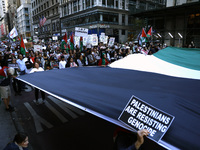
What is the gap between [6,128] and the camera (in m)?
5.27

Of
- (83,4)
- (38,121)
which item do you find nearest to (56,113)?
(38,121)

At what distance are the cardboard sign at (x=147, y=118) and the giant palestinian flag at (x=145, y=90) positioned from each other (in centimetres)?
2

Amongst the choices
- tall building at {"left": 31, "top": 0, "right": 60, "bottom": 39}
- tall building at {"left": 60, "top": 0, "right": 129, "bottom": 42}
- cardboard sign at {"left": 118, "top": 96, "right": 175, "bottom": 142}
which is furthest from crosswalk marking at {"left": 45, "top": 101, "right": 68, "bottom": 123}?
tall building at {"left": 31, "top": 0, "right": 60, "bottom": 39}

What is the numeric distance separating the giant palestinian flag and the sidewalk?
1.86m

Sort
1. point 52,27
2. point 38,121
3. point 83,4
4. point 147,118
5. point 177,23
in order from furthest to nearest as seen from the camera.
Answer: point 52,27 → point 83,4 → point 177,23 → point 38,121 → point 147,118

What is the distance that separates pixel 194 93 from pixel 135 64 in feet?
7.86

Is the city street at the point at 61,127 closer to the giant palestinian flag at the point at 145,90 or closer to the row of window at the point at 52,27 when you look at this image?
the giant palestinian flag at the point at 145,90

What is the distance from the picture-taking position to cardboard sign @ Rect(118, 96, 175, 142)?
2.26 meters

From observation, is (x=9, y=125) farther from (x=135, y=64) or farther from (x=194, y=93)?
(x=194, y=93)

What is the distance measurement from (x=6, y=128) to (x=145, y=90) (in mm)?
4777

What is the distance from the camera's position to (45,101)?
305 inches

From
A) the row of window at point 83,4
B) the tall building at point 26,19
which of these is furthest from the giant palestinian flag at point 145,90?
the tall building at point 26,19

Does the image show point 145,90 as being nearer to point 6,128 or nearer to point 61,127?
point 61,127

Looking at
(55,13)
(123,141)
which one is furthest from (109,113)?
(55,13)
